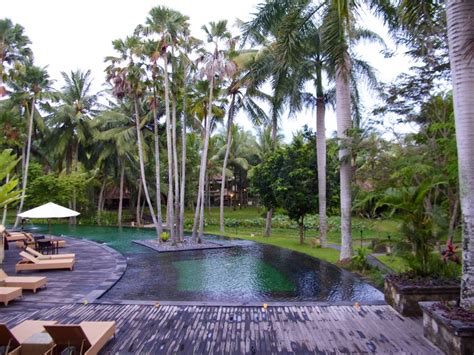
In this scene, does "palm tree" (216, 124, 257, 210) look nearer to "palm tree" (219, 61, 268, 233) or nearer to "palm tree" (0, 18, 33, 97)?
"palm tree" (219, 61, 268, 233)

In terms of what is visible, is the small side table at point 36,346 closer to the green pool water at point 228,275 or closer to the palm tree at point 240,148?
the green pool water at point 228,275

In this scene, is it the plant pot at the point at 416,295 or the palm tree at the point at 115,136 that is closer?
the plant pot at the point at 416,295

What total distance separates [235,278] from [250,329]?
16.3 ft

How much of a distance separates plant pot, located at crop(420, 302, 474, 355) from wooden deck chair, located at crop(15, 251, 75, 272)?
33.7 ft

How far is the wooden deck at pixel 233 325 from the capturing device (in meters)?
5.77

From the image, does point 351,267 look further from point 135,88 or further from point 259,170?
point 135,88

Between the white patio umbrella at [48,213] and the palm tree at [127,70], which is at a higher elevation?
the palm tree at [127,70]

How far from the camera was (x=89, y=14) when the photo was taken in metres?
16.4

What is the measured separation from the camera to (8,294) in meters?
7.96

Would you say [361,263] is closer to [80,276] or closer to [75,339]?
[80,276]

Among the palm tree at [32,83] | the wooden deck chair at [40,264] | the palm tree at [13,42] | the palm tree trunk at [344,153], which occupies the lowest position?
the wooden deck chair at [40,264]

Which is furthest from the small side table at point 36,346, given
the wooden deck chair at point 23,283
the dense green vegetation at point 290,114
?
the wooden deck chair at point 23,283

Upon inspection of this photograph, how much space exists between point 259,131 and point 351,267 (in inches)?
1153

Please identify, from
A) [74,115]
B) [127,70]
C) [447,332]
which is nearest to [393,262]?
[447,332]
